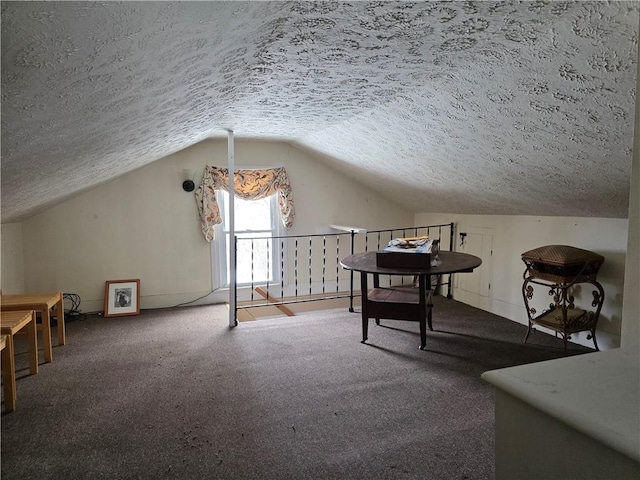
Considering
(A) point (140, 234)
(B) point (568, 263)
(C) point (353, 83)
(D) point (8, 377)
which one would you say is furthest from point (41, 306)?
(B) point (568, 263)

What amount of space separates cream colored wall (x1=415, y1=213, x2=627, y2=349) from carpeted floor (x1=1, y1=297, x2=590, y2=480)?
0.34m

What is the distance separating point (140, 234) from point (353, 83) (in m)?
3.31

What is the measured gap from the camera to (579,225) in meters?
3.48

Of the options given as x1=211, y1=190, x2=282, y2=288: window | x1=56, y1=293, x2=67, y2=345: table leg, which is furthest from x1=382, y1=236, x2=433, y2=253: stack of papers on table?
x1=56, y1=293, x2=67, y2=345: table leg

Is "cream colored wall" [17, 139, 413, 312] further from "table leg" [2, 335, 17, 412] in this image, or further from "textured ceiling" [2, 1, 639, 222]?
"table leg" [2, 335, 17, 412]

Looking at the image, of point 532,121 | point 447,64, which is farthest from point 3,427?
point 532,121

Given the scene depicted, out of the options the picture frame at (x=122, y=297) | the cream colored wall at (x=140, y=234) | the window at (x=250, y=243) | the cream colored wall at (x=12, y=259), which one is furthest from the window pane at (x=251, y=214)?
the cream colored wall at (x=12, y=259)

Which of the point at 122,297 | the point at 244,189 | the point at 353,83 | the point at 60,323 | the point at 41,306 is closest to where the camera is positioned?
the point at 353,83

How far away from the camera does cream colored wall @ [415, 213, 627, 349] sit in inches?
126

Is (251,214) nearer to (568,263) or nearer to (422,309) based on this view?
(422,309)

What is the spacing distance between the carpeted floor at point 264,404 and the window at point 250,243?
1338 millimetres

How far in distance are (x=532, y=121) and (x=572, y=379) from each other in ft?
6.75

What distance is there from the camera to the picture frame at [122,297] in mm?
4468

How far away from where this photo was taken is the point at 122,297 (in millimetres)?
4562
